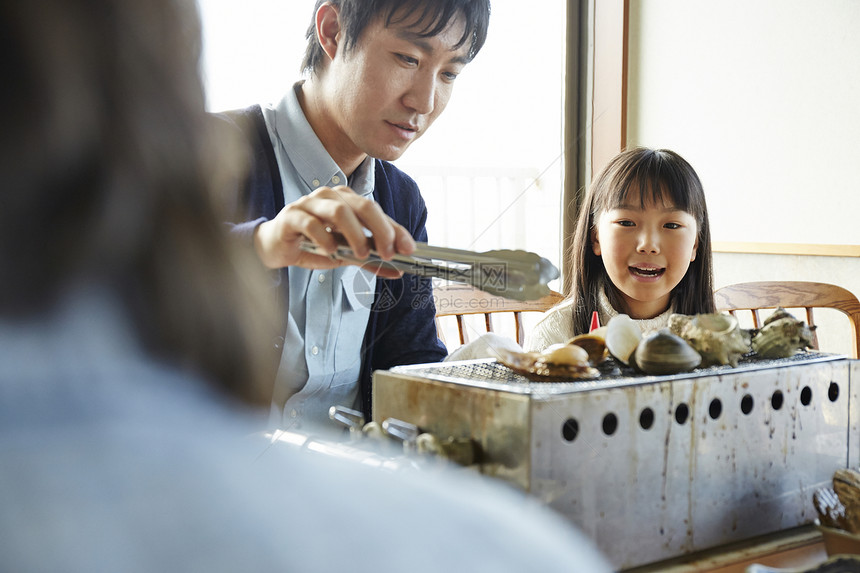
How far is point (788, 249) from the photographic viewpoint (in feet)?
7.16

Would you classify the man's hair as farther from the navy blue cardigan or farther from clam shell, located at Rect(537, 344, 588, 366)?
clam shell, located at Rect(537, 344, 588, 366)

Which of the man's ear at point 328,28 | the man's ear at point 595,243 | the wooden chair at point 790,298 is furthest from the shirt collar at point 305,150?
the wooden chair at point 790,298

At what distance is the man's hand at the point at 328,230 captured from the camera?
→ 1.70ft

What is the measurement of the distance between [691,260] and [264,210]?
0.84 meters

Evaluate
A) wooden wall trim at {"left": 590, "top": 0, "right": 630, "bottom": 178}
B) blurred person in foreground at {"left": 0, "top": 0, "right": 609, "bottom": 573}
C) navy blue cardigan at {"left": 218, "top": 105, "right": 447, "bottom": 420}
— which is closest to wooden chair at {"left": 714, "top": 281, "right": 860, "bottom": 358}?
navy blue cardigan at {"left": 218, "top": 105, "right": 447, "bottom": 420}

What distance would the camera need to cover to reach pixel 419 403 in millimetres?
599

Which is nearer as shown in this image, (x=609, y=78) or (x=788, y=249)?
(x=788, y=249)

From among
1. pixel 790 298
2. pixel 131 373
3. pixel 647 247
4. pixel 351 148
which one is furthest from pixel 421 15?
pixel 790 298

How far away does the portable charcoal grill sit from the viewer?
52 cm

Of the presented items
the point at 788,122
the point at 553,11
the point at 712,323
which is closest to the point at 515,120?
the point at 553,11

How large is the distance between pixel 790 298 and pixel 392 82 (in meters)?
1.21

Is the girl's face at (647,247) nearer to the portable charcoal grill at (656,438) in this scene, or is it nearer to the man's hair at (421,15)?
the man's hair at (421,15)

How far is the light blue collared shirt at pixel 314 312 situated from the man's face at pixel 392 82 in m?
0.08

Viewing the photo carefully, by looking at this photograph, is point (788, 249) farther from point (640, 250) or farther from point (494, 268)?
point (494, 268)
